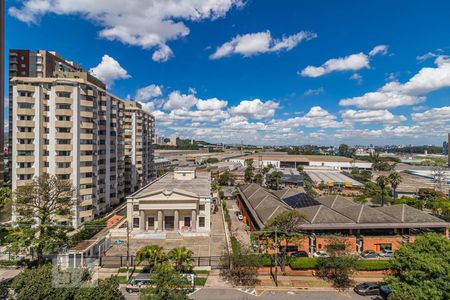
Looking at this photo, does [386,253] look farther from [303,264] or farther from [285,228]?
[285,228]

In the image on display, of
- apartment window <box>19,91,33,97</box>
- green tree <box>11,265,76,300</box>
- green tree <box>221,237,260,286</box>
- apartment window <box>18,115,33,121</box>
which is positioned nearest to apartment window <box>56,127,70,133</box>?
apartment window <box>18,115,33,121</box>

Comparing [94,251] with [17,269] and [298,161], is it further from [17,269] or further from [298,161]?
[298,161]

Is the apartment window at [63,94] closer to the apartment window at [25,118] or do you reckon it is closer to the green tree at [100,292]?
the apartment window at [25,118]

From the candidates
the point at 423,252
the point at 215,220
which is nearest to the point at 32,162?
the point at 215,220

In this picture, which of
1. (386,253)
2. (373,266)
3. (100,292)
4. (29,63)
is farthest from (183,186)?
(29,63)

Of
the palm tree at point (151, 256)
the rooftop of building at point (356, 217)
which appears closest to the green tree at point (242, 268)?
the palm tree at point (151, 256)

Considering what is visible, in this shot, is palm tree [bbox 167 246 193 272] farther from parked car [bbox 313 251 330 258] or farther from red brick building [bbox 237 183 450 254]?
parked car [bbox 313 251 330 258]
